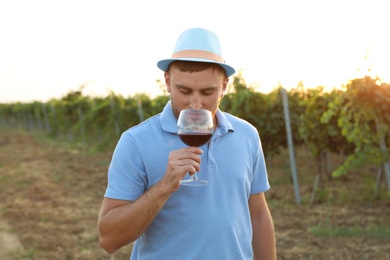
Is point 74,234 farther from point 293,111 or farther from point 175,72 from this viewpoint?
point 293,111

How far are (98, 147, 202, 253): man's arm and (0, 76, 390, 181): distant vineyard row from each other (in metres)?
6.08

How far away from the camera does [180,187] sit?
1811 mm

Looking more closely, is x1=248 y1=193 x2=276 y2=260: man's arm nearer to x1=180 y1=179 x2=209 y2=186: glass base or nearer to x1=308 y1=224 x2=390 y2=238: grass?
x1=180 y1=179 x2=209 y2=186: glass base

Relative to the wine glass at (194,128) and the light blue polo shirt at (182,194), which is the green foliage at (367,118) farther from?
the wine glass at (194,128)

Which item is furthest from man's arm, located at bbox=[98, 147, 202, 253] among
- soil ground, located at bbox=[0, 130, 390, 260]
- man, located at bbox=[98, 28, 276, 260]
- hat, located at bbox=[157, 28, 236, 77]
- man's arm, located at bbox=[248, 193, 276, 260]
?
soil ground, located at bbox=[0, 130, 390, 260]

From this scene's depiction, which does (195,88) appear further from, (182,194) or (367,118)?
(367,118)

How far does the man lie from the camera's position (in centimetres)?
176

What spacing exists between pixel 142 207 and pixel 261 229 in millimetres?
663

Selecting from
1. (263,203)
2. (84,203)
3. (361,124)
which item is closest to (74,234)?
(84,203)

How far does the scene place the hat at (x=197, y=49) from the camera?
1808 millimetres

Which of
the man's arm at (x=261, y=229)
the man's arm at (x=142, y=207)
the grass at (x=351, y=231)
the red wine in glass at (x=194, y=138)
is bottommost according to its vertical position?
the grass at (x=351, y=231)

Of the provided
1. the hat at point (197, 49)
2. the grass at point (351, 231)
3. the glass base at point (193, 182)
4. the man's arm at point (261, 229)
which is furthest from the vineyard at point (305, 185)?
the hat at point (197, 49)

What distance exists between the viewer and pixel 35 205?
8656 millimetres

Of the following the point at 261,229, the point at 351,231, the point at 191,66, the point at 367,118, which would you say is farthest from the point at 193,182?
the point at 367,118
